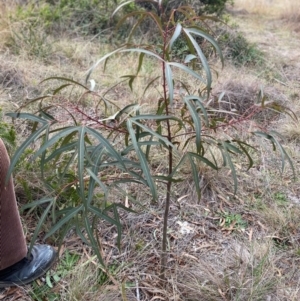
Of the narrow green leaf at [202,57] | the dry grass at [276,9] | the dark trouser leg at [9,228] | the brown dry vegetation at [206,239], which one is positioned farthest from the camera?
the dry grass at [276,9]

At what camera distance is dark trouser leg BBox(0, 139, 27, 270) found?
4.43ft

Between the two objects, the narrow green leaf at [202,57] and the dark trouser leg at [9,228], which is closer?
the narrow green leaf at [202,57]

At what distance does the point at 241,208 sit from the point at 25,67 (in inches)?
83.5

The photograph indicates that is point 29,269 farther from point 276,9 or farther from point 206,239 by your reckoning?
point 276,9

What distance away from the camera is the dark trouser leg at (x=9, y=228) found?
135 cm

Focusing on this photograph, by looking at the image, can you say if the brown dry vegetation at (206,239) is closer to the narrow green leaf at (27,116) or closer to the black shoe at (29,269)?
the black shoe at (29,269)

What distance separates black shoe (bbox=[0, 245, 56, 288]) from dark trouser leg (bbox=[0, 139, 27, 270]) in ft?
0.10

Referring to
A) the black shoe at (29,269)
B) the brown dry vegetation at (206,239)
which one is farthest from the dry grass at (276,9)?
the black shoe at (29,269)

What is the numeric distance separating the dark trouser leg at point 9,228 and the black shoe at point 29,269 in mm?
31

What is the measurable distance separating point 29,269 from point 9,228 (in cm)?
20

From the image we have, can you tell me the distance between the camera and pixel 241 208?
6.67ft

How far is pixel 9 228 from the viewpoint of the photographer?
4.69 ft

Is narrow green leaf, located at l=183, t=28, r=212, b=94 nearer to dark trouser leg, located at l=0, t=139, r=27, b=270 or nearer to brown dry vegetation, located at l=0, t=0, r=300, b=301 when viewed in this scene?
brown dry vegetation, located at l=0, t=0, r=300, b=301

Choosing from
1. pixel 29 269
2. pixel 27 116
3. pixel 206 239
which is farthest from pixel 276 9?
pixel 27 116
